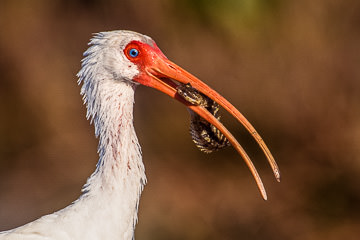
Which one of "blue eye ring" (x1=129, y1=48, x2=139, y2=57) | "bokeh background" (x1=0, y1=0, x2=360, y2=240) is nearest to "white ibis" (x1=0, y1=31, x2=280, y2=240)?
"blue eye ring" (x1=129, y1=48, x2=139, y2=57)

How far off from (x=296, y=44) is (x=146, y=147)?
9.97 ft

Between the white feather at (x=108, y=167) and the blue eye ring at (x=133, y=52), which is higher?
the blue eye ring at (x=133, y=52)

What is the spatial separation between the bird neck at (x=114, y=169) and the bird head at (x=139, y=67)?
104mm

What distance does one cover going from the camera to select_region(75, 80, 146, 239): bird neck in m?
4.19

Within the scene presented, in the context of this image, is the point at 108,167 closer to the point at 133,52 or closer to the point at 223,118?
the point at 133,52

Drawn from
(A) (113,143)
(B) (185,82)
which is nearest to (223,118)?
(B) (185,82)

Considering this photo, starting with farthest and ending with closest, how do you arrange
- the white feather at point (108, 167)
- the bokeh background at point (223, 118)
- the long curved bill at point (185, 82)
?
1. the bokeh background at point (223, 118)
2. the long curved bill at point (185, 82)
3. the white feather at point (108, 167)

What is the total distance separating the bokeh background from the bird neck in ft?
19.4

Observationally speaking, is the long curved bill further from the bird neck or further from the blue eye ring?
the bird neck

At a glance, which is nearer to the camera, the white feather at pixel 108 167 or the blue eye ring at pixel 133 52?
the white feather at pixel 108 167

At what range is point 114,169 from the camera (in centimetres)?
420

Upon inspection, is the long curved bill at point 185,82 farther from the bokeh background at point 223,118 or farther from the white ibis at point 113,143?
the bokeh background at point 223,118

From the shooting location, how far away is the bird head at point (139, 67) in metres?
4.24

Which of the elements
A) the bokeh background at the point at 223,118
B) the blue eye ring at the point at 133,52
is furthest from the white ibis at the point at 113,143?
the bokeh background at the point at 223,118
